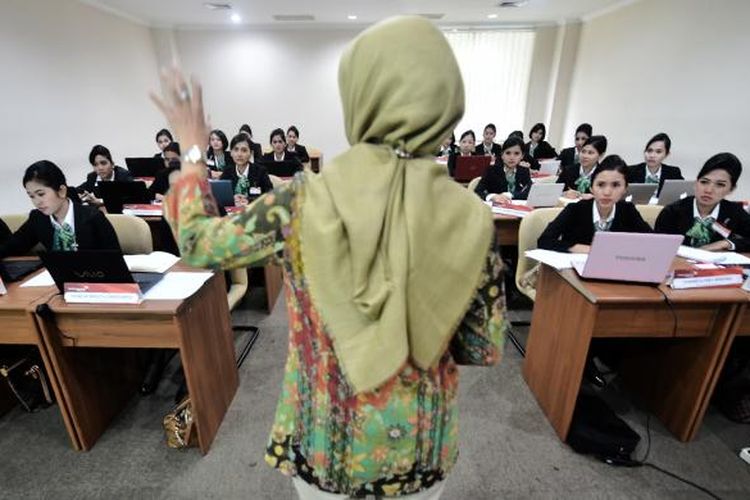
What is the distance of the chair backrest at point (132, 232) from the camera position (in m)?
2.11

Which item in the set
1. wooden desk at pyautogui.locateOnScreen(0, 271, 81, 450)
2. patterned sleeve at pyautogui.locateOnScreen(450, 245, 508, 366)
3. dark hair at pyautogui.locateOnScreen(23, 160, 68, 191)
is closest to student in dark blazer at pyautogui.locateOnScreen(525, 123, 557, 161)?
dark hair at pyautogui.locateOnScreen(23, 160, 68, 191)

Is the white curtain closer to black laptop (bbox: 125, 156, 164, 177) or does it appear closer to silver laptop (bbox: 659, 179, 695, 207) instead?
silver laptop (bbox: 659, 179, 695, 207)

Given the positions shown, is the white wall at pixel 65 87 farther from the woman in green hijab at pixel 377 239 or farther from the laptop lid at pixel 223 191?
the woman in green hijab at pixel 377 239

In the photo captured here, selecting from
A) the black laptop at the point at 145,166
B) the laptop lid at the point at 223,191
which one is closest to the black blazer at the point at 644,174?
the laptop lid at the point at 223,191

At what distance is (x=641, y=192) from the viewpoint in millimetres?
2996

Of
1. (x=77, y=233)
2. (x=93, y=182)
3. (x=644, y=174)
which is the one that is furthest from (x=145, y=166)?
(x=644, y=174)

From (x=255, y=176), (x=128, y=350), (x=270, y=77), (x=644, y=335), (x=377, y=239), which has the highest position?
(x=270, y=77)

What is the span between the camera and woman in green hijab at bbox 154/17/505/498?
543 millimetres

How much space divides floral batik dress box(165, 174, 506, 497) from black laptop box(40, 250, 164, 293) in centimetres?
98

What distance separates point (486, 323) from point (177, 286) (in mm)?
1372

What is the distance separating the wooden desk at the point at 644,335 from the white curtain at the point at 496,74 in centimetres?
572

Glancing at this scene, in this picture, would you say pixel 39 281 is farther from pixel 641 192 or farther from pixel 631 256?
pixel 641 192

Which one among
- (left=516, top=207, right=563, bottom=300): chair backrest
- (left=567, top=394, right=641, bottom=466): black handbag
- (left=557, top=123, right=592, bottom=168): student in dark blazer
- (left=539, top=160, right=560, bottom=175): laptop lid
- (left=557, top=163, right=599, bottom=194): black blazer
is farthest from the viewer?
(left=557, top=123, right=592, bottom=168): student in dark blazer

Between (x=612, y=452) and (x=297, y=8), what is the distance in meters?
6.33
